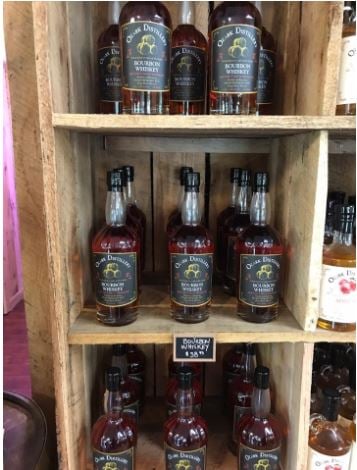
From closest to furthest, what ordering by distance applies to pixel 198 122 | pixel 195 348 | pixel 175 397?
1. pixel 198 122
2. pixel 195 348
3. pixel 175 397

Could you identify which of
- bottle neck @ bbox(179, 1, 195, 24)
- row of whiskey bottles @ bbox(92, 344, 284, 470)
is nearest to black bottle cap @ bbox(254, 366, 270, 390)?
row of whiskey bottles @ bbox(92, 344, 284, 470)

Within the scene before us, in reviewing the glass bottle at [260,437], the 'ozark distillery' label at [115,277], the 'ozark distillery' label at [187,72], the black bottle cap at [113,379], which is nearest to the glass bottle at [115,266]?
the 'ozark distillery' label at [115,277]

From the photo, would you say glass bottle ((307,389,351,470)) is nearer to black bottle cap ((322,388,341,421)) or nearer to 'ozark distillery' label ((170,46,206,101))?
black bottle cap ((322,388,341,421))

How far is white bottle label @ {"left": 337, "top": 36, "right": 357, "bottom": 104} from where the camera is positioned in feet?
2.35

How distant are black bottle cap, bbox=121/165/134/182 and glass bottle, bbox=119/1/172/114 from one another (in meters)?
0.21

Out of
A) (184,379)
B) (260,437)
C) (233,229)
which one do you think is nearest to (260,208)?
(233,229)

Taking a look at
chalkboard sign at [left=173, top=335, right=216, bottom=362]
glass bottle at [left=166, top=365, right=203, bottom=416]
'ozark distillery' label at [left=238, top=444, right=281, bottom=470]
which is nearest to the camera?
chalkboard sign at [left=173, top=335, right=216, bottom=362]

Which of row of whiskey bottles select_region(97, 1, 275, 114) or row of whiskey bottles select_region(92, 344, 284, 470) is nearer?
row of whiskey bottles select_region(97, 1, 275, 114)

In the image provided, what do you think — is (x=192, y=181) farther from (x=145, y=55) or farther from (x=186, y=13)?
(x=186, y=13)

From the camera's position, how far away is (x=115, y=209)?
2.75 ft

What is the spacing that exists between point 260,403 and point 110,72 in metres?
0.81

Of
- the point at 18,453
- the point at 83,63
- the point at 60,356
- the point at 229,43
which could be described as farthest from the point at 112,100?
the point at 18,453

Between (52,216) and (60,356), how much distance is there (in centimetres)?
27

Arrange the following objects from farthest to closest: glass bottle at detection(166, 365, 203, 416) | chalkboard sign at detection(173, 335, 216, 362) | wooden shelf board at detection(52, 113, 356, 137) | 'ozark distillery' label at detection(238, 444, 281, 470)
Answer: glass bottle at detection(166, 365, 203, 416) < 'ozark distillery' label at detection(238, 444, 281, 470) < chalkboard sign at detection(173, 335, 216, 362) < wooden shelf board at detection(52, 113, 356, 137)
